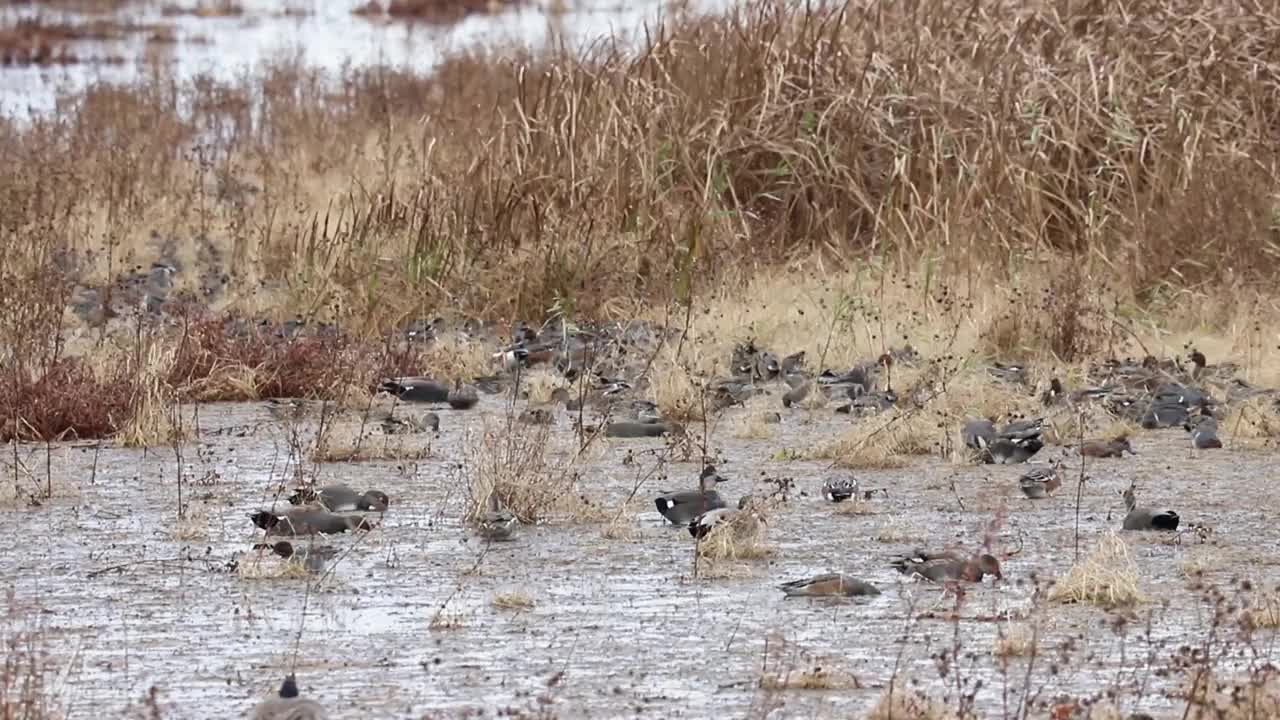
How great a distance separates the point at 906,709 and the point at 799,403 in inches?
231

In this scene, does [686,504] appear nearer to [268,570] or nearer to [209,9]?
[268,570]

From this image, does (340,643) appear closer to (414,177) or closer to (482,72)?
(414,177)

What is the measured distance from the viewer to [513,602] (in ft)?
24.7

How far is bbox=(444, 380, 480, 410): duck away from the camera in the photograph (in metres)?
11.8

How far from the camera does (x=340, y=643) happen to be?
Result: 7.06 meters

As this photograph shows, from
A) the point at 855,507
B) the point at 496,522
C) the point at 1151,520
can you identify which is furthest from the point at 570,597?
the point at 1151,520

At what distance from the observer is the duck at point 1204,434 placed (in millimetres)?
10547

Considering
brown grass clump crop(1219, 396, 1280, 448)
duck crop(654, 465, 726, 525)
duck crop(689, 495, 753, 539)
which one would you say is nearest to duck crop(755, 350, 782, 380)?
brown grass clump crop(1219, 396, 1280, 448)

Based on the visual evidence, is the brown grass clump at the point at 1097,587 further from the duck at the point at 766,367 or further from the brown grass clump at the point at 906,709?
the duck at the point at 766,367

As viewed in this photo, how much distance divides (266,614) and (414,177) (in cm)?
1035

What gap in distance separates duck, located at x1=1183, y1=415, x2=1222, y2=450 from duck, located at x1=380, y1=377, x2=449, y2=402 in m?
3.68

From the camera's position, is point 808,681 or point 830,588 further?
point 830,588

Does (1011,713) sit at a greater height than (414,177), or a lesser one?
greater

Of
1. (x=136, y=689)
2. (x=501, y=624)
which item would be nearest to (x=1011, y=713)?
(x=501, y=624)
